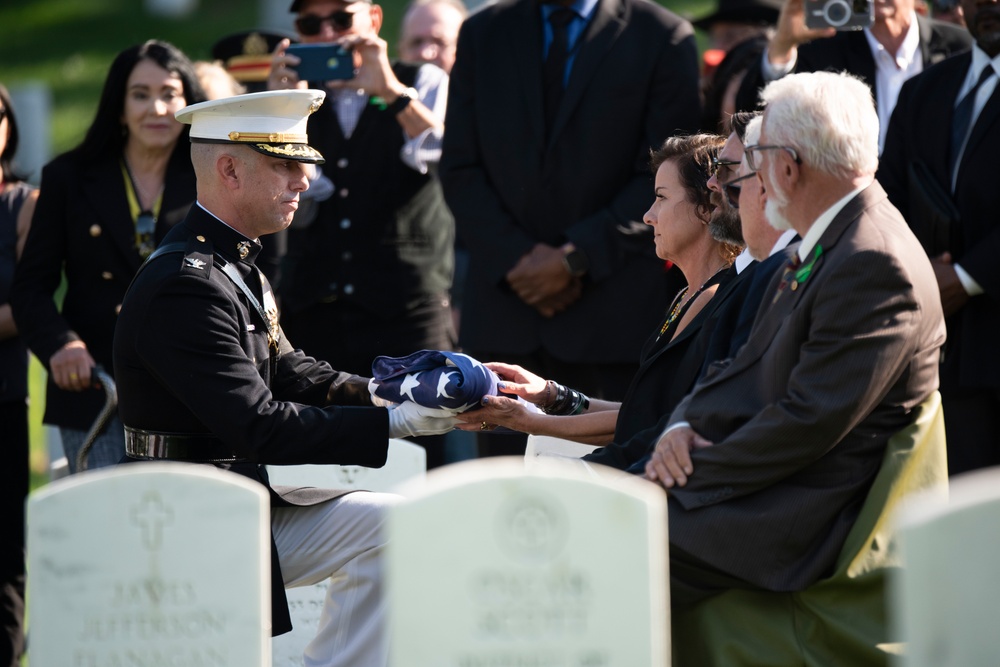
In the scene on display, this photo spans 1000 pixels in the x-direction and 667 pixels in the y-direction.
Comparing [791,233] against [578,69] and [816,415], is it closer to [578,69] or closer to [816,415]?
[816,415]

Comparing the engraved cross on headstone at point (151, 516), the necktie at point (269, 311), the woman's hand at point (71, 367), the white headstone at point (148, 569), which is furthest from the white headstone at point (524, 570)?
the woman's hand at point (71, 367)

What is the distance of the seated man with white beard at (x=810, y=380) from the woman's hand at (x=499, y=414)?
2.46 feet

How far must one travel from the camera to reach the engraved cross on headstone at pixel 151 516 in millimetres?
2947

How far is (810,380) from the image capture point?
3.45 metres

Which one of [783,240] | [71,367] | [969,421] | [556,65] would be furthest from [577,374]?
[71,367]

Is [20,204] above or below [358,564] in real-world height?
above

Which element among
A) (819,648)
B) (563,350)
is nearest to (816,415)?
(819,648)

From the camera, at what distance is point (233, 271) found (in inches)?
169

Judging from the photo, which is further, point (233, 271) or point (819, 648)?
point (233, 271)

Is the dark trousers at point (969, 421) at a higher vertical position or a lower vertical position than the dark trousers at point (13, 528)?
higher

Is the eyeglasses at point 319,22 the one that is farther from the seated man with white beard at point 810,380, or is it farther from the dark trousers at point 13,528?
the seated man with white beard at point 810,380

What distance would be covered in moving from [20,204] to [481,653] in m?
4.20

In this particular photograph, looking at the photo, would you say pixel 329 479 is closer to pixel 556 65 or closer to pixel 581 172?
pixel 581 172

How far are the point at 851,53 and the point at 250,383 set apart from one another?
3.07 meters
